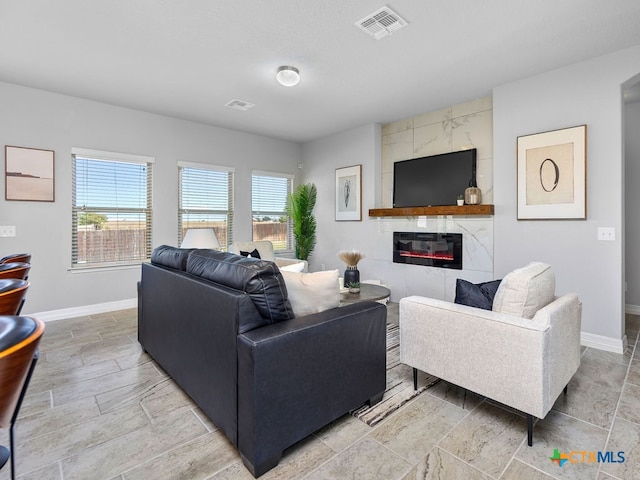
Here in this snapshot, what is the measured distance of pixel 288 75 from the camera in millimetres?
3203

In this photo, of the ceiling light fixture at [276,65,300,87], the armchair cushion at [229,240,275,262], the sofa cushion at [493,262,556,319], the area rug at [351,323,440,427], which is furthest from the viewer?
the armchair cushion at [229,240,275,262]

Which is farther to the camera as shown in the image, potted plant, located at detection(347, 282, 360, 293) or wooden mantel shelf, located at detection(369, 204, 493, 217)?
wooden mantel shelf, located at detection(369, 204, 493, 217)

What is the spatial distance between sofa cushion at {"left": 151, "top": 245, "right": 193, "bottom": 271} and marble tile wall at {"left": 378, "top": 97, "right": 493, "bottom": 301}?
126 inches

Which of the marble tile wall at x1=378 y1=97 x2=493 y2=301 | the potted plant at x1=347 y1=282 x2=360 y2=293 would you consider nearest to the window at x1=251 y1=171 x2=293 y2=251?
the marble tile wall at x1=378 y1=97 x2=493 y2=301

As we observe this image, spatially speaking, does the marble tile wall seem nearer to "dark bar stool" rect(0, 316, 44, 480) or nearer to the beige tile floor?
the beige tile floor

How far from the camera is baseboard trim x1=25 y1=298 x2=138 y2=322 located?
3.86 metres

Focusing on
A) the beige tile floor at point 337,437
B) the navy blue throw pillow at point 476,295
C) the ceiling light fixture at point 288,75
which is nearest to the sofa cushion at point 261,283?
the beige tile floor at point 337,437

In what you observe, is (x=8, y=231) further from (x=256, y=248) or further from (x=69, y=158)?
(x=256, y=248)

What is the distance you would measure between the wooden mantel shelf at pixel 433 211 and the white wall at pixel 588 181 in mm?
300

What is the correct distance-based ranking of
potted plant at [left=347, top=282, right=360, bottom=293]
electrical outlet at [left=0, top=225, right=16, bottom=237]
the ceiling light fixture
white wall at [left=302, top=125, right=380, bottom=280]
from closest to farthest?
the ceiling light fixture
potted plant at [left=347, top=282, right=360, bottom=293]
electrical outlet at [left=0, top=225, right=16, bottom=237]
white wall at [left=302, top=125, right=380, bottom=280]

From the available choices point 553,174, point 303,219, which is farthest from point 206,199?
point 553,174

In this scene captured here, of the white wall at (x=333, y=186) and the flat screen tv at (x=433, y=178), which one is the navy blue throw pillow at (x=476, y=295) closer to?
the flat screen tv at (x=433, y=178)

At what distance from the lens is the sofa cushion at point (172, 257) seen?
2.37 m

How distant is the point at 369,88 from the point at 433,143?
1.34 metres
